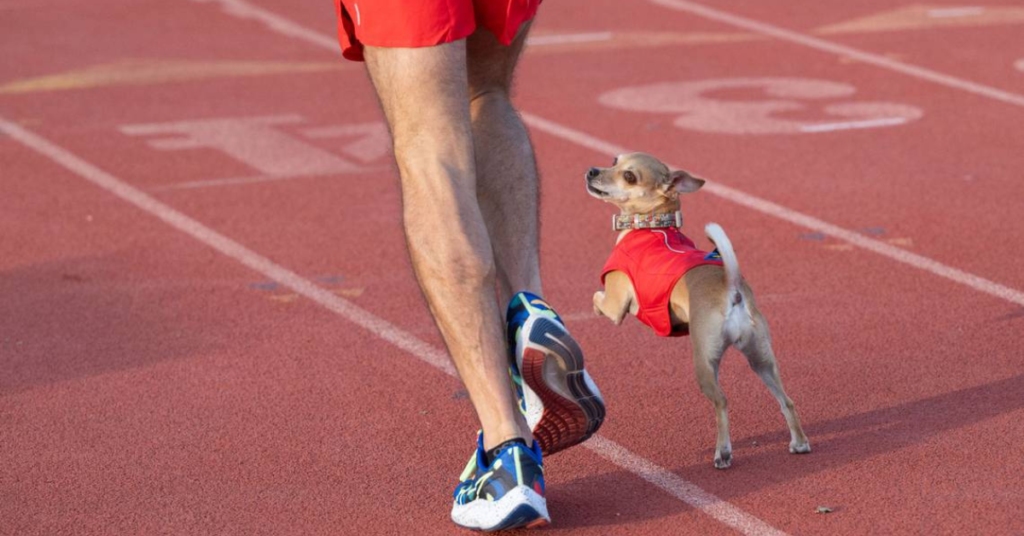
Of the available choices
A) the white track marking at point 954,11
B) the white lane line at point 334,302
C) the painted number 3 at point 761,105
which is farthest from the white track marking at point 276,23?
the white track marking at point 954,11

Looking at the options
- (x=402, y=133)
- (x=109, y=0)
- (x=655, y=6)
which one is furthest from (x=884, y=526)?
(x=109, y=0)

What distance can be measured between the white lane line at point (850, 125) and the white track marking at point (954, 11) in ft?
14.0

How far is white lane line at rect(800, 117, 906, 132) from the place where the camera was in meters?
9.11

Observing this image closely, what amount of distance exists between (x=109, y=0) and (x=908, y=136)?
9.16 metres

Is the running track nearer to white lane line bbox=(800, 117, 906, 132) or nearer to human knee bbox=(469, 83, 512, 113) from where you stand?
white lane line bbox=(800, 117, 906, 132)

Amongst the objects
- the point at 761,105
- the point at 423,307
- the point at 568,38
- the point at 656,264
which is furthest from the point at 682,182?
the point at 568,38

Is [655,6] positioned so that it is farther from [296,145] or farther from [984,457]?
[984,457]

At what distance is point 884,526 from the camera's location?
367cm

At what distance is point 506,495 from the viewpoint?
11.7 ft

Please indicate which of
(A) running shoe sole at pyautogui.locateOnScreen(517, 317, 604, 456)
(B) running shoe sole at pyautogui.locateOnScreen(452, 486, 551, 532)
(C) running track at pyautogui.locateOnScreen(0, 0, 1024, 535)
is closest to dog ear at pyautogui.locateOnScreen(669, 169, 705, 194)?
(C) running track at pyautogui.locateOnScreen(0, 0, 1024, 535)

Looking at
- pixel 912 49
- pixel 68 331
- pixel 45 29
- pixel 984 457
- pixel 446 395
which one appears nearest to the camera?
pixel 984 457

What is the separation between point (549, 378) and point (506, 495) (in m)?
0.33

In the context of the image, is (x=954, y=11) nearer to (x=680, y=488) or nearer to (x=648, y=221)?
(x=648, y=221)

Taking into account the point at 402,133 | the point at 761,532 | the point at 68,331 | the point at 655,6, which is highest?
the point at 402,133
